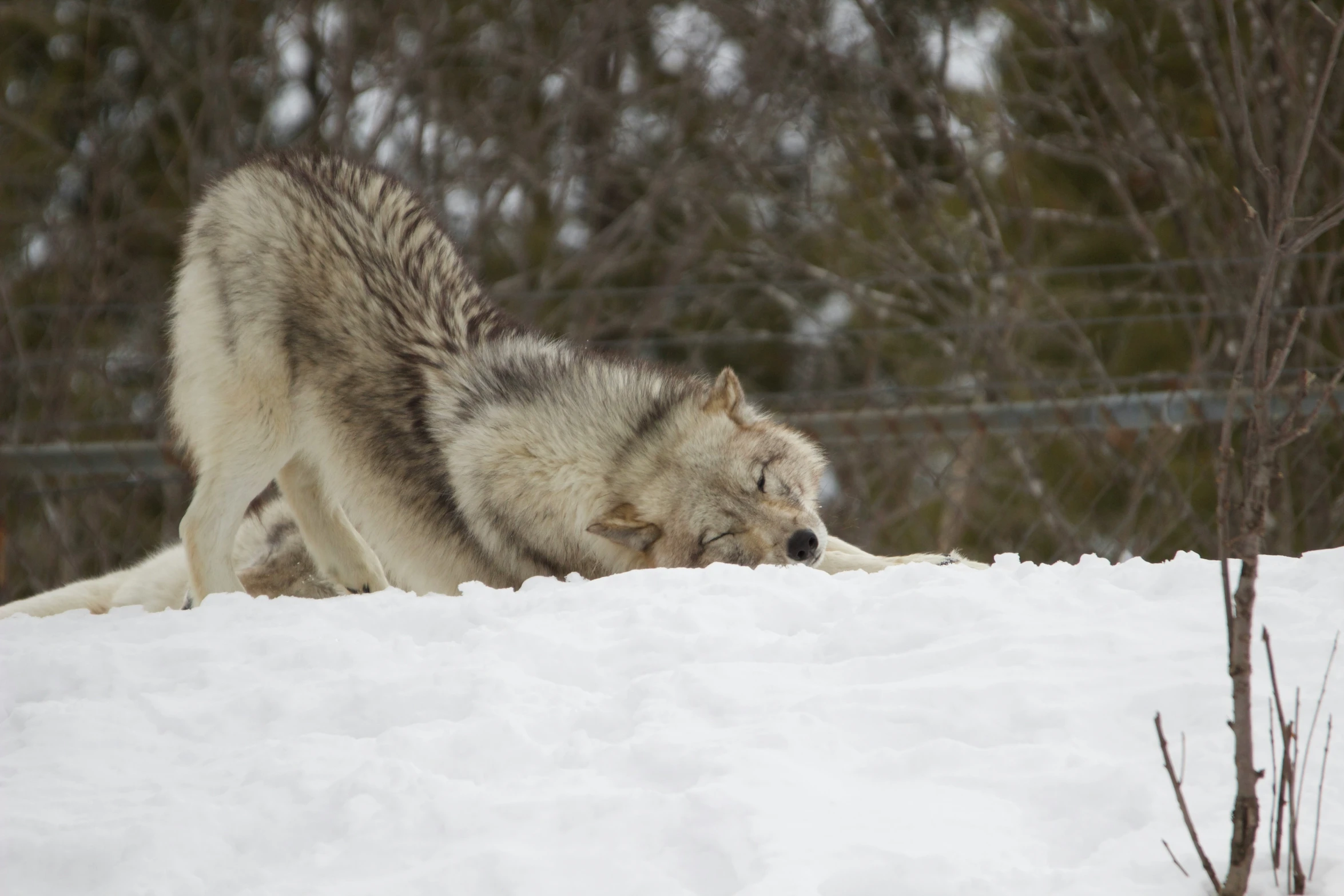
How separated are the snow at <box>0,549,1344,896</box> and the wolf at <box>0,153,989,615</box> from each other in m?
1.44

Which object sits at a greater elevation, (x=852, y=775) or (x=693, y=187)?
(x=693, y=187)

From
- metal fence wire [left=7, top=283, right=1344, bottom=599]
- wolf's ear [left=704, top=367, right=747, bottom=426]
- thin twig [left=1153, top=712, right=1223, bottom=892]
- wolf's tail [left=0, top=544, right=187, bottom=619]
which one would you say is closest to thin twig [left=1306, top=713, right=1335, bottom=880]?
thin twig [left=1153, top=712, right=1223, bottom=892]

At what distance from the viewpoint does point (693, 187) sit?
12.0m

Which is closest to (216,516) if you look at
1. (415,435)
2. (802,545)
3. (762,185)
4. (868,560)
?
(415,435)

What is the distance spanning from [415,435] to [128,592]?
1.72 m

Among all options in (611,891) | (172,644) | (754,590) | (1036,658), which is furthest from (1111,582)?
(172,644)

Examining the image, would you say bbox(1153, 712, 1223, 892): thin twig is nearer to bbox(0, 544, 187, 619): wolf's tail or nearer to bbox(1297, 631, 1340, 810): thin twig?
bbox(1297, 631, 1340, 810): thin twig

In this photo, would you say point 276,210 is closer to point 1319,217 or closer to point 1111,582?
point 1111,582

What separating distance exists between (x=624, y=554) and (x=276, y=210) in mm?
2064

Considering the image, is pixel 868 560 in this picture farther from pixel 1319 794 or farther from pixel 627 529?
pixel 1319 794

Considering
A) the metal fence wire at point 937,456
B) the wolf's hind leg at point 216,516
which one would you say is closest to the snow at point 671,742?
the wolf's hind leg at point 216,516

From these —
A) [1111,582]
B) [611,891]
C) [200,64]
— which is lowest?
[611,891]

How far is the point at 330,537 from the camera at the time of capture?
5527 millimetres

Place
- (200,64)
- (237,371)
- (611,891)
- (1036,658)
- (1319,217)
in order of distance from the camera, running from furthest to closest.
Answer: (200,64), (237,371), (1036,658), (1319,217), (611,891)
